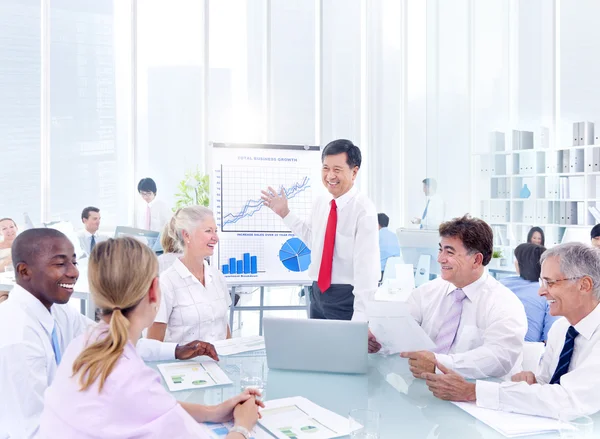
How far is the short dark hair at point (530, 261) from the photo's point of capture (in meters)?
3.26

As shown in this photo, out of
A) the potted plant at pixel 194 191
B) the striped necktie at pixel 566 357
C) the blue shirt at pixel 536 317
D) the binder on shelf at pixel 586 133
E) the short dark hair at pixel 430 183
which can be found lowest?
the blue shirt at pixel 536 317

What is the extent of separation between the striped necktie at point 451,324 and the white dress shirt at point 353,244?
0.48 metres

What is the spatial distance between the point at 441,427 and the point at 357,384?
43 cm

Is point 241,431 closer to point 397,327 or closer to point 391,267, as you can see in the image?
point 397,327

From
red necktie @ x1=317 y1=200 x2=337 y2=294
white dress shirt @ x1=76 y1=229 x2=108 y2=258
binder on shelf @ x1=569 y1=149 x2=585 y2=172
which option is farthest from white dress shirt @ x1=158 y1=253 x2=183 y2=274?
binder on shelf @ x1=569 y1=149 x2=585 y2=172

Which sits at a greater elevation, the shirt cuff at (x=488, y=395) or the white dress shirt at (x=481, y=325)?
the white dress shirt at (x=481, y=325)

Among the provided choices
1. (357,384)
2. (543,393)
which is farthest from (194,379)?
(543,393)

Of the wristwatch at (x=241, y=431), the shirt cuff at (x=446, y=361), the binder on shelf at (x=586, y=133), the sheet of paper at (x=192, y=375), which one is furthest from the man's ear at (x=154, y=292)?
the binder on shelf at (x=586, y=133)

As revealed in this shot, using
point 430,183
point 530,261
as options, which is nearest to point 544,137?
point 430,183

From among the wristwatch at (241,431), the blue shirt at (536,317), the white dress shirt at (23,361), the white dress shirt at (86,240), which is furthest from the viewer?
the white dress shirt at (86,240)

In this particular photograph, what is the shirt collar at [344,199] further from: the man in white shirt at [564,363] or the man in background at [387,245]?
the man in background at [387,245]

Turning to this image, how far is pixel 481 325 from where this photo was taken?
2.15 metres

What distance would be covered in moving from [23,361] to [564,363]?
1.72m

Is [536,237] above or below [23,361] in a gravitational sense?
above
